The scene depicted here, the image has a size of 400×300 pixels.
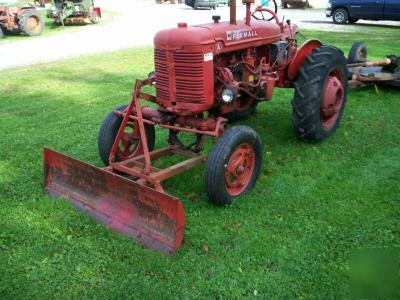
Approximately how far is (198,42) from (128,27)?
1636cm

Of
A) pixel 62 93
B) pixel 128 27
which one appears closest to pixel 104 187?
pixel 62 93

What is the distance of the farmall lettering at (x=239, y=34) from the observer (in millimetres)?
4309

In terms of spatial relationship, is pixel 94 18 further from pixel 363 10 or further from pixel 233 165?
pixel 233 165

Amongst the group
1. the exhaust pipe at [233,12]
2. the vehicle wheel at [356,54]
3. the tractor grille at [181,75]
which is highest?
the exhaust pipe at [233,12]

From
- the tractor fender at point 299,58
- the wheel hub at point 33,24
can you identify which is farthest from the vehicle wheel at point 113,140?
the wheel hub at point 33,24

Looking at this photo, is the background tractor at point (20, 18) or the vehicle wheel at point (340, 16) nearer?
the background tractor at point (20, 18)

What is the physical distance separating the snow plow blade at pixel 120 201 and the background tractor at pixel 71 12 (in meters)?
16.6

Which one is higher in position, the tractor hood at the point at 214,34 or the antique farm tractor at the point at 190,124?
the tractor hood at the point at 214,34

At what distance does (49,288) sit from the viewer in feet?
9.98

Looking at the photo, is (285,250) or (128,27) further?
(128,27)

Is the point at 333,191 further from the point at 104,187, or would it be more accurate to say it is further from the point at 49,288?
the point at 49,288

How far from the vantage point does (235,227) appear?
373cm

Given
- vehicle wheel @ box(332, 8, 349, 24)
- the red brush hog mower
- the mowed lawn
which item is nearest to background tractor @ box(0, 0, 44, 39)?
the mowed lawn

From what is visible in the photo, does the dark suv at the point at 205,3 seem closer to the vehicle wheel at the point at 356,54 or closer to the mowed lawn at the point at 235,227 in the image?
the vehicle wheel at the point at 356,54
